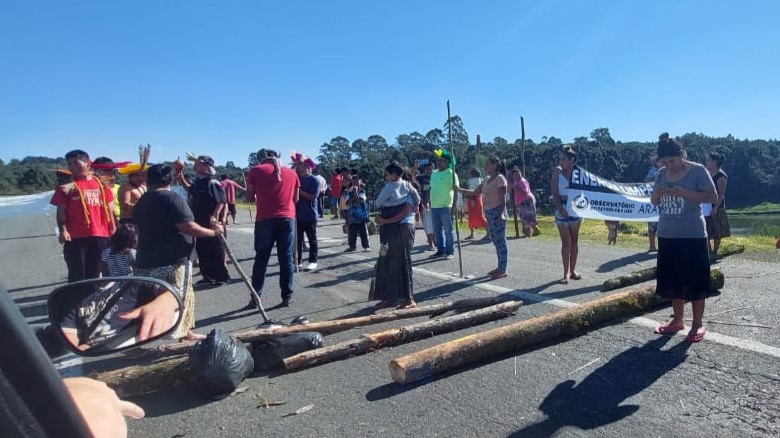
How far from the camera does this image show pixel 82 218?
616 cm

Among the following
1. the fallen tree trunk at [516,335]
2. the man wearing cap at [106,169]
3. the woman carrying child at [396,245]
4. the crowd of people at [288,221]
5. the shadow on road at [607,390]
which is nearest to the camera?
the shadow on road at [607,390]

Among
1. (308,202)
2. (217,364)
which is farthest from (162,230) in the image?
(308,202)

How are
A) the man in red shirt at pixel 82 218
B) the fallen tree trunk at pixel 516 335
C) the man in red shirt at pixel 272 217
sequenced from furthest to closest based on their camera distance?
the man in red shirt at pixel 272 217, the man in red shirt at pixel 82 218, the fallen tree trunk at pixel 516 335

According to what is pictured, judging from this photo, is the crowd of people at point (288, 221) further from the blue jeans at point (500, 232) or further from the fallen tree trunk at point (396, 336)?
the fallen tree trunk at point (396, 336)

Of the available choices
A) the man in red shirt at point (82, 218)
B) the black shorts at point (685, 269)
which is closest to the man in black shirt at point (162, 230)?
the man in red shirt at point (82, 218)

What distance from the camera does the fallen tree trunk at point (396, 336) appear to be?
425 cm

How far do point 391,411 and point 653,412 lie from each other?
5.75ft

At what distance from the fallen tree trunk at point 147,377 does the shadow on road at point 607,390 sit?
8.57ft

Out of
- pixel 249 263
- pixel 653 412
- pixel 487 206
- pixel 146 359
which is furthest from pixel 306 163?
pixel 653 412

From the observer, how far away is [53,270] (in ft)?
35.2

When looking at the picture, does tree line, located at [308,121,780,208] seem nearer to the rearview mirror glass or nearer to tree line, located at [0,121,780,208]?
tree line, located at [0,121,780,208]

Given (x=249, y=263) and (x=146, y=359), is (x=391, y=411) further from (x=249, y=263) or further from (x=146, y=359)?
(x=249, y=263)

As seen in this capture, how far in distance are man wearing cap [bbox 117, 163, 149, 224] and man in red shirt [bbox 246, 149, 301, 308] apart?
1642 mm

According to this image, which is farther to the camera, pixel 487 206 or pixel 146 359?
pixel 487 206
